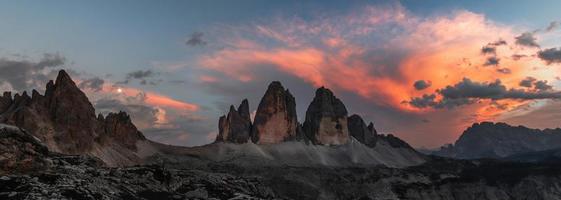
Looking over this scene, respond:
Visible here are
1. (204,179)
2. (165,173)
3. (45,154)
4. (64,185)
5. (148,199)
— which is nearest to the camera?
(64,185)

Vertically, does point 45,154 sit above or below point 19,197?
above

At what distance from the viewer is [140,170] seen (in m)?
62.7

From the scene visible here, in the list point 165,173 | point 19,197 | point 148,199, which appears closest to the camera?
point 19,197

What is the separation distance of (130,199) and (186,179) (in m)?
14.5

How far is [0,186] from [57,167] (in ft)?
29.6

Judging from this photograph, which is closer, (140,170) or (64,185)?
(64,185)

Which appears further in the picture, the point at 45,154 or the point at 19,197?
the point at 45,154

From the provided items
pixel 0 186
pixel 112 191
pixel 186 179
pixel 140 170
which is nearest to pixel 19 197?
pixel 0 186

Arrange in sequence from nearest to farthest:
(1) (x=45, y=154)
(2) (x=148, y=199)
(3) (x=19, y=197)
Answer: (3) (x=19, y=197), (2) (x=148, y=199), (1) (x=45, y=154)

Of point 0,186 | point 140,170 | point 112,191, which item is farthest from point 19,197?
point 140,170

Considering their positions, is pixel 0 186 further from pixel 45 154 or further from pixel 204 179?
pixel 204 179

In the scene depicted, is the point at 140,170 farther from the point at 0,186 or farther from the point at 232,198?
the point at 0,186

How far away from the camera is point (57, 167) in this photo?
56312mm

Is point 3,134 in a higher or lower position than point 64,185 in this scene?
higher
